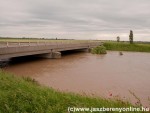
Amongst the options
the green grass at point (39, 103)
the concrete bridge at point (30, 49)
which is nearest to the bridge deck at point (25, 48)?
the concrete bridge at point (30, 49)

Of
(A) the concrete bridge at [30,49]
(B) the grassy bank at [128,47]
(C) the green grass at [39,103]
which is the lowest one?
(B) the grassy bank at [128,47]

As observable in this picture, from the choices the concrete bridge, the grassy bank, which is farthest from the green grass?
the grassy bank

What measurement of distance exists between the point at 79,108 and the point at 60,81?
1035 centimetres

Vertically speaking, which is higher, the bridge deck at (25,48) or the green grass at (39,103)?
the bridge deck at (25,48)

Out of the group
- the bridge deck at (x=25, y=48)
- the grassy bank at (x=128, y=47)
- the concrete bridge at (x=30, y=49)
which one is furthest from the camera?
the grassy bank at (x=128, y=47)

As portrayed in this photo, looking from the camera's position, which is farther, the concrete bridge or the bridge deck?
the concrete bridge

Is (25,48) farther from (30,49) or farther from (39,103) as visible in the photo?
(39,103)

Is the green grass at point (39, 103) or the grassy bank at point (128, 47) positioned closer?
the green grass at point (39, 103)

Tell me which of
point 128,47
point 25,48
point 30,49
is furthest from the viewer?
point 128,47

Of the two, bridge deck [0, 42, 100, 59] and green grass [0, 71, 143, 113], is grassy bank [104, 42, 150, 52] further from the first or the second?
green grass [0, 71, 143, 113]

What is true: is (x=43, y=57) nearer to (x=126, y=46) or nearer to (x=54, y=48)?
(x=54, y=48)

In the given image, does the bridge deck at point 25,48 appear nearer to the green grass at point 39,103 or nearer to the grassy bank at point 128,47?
the green grass at point 39,103

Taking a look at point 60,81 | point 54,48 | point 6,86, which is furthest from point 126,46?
point 6,86

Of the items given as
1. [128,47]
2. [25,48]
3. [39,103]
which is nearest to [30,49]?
[25,48]
